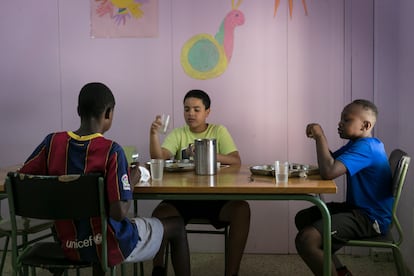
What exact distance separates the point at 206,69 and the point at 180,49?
23 centimetres

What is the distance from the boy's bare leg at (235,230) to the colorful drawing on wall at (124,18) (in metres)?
1.45

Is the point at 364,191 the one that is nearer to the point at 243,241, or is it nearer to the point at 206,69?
the point at 243,241

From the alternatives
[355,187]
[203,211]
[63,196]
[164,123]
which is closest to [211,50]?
[164,123]

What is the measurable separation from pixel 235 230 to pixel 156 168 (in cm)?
62

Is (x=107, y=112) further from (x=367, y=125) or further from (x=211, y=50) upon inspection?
(x=211, y=50)

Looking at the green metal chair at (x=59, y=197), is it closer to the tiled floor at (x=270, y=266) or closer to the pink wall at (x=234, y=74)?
the tiled floor at (x=270, y=266)

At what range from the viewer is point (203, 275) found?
2881mm

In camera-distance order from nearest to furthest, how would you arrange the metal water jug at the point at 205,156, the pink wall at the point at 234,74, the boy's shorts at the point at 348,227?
the boy's shorts at the point at 348,227
the metal water jug at the point at 205,156
the pink wall at the point at 234,74

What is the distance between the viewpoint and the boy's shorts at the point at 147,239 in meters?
1.81

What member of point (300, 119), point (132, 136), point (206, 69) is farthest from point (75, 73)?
point (300, 119)

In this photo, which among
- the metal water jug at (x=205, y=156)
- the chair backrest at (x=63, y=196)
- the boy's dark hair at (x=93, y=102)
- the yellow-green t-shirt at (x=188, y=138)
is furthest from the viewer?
the yellow-green t-shirt at (x=188, y=138)

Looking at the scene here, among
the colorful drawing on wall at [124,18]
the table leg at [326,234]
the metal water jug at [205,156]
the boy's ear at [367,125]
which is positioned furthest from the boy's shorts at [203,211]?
the colorful drawing on wall at [124,18]

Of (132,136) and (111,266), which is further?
(132,136)

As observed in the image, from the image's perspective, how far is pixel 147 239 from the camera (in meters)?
1.87
